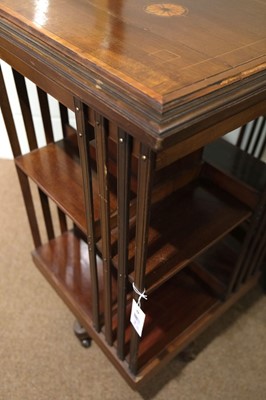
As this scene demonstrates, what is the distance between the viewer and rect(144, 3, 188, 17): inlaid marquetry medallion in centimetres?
67

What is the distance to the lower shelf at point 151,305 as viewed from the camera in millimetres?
973

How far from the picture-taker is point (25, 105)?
2.97 ft

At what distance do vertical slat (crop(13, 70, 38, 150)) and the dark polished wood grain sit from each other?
146 mm

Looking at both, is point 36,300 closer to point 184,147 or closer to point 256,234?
point 256,234

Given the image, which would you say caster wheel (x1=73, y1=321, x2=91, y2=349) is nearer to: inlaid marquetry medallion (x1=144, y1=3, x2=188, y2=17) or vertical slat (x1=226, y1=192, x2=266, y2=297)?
vertical slat (x1=226, y1=192, x2=266, y2=297)

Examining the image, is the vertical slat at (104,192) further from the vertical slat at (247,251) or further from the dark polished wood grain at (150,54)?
the vertical slat at (247,251)

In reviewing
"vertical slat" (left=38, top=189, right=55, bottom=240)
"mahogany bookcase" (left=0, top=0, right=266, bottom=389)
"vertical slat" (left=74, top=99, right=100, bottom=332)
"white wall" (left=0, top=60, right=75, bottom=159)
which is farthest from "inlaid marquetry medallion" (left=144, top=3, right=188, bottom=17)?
"white wall" (left=0, top=60, right=75, bottom=159)

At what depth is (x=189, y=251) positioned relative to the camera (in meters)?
0.79

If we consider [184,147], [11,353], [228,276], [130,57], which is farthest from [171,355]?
[130,57]

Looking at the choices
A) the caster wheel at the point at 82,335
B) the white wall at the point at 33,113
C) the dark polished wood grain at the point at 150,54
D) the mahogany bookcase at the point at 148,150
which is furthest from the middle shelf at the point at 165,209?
the white wall at the point at 33,113

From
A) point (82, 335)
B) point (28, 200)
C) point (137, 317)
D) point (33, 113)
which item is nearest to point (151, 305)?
point (82, 335)

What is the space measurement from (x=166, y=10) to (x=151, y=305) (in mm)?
802

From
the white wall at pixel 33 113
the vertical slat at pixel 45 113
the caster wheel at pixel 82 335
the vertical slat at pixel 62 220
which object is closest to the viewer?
the vertical slat at pixel 45 113

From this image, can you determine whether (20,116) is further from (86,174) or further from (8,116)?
(86,174)
